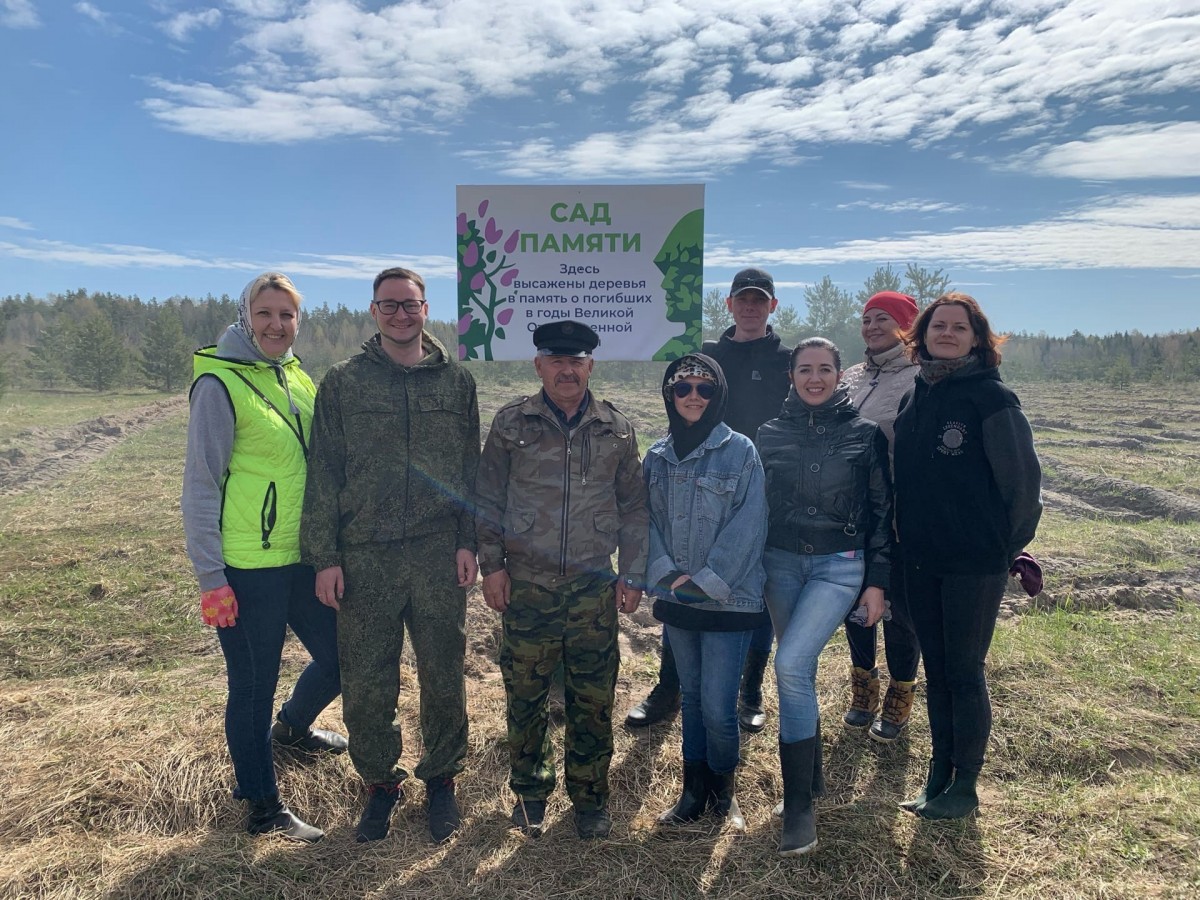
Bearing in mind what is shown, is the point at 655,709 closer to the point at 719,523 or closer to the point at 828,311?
the point at 719,523

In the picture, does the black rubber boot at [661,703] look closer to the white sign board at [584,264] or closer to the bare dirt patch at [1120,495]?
the white sign board at [584,264]

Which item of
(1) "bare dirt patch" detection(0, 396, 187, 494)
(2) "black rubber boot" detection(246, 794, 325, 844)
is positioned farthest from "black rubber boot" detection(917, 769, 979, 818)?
(1) "bare dirt patch" detection(0, 396, 187, 494)

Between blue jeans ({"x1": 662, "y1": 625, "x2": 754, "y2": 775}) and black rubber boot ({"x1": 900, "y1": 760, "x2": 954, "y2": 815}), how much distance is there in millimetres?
883

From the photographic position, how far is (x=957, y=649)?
9.31 feet

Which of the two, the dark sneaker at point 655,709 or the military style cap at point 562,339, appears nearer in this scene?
the military style cap at point 562,339

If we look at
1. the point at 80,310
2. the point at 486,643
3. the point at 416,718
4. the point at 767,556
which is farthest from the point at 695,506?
the point at 80,310

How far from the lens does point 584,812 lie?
2986 mm

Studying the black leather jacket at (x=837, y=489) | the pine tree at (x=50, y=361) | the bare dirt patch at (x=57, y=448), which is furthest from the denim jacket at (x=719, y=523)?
the pine tree at (x=50, y=361)

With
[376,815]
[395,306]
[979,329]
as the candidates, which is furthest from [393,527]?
[979,329]

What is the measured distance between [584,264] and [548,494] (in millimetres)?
1735

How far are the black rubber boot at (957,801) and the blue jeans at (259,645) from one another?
282cm

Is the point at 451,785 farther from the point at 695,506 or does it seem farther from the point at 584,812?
the point at 695,506

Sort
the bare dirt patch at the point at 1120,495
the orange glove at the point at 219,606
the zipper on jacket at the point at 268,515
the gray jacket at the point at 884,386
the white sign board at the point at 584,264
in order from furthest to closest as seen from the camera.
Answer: the bare dirt patch at the point at 1120,495 → the white sign board at the point at 584,264 → the gray jacket at the point at 884,386 → the zipper on jacket at the point at 268,515 → the orange glove at the point at 219,606

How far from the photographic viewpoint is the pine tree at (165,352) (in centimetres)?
3066
